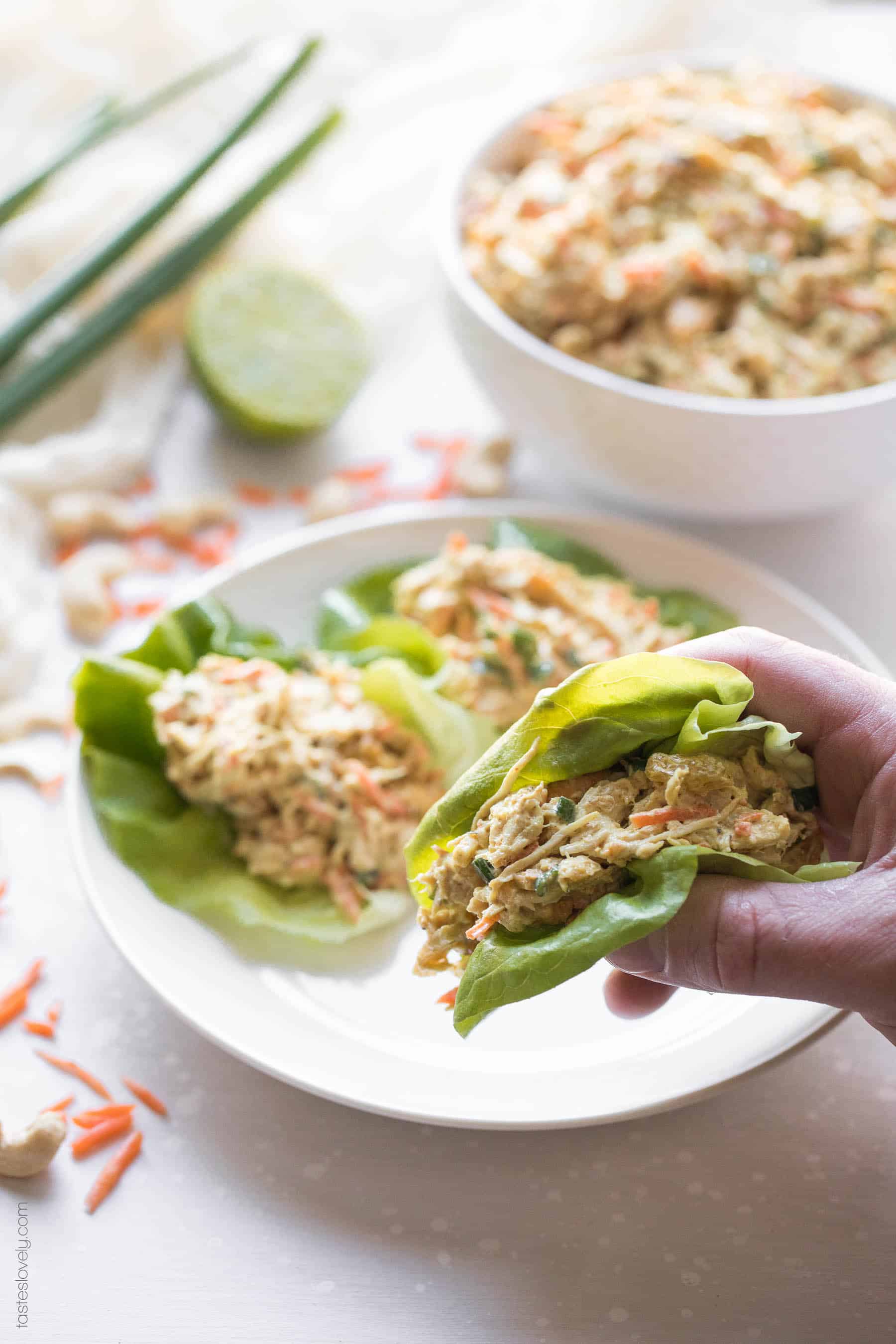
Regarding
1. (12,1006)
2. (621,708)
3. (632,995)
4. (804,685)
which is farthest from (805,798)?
(12,1006)

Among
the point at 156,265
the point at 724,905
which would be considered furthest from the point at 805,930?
the point at 156,265

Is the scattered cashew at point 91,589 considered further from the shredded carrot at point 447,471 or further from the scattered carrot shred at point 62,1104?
the scattered carrot shred at point 62,1104

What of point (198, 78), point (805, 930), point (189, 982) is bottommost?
point (189, 982)

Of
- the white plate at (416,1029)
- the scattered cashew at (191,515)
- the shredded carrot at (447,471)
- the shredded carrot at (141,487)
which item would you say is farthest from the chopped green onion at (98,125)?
the white plate at (416,1029)

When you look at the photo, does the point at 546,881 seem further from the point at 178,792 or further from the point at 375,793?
the point at 178,792

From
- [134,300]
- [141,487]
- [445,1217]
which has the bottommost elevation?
[445,1217]

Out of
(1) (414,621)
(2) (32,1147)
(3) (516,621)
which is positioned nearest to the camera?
(2) (32,1147)

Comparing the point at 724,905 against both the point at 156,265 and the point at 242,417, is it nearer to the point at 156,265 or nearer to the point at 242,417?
the point at 242,417

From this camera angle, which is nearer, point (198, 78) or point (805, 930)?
point (805, 930)
